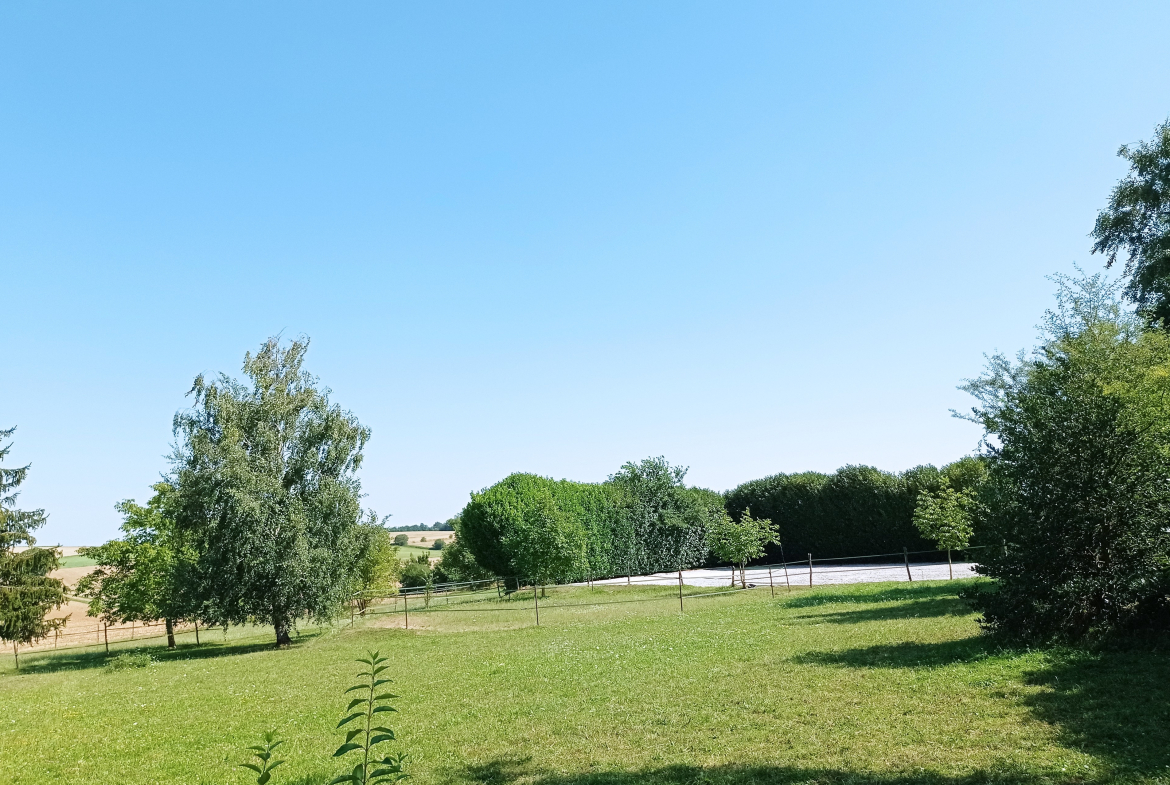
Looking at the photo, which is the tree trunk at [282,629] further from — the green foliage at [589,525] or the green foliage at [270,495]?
the green foliage at [589,525]

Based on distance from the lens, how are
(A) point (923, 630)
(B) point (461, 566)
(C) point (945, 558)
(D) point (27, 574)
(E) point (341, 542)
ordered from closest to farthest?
(A) point (923, 630) < (E) point (341, 542) < (D) point (27, 574) < (C) point (945, 558) < (B) point (461, 566)

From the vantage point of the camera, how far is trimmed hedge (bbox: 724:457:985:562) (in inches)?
1571

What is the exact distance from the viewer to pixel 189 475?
2244cm

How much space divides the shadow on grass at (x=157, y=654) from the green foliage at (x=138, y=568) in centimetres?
123

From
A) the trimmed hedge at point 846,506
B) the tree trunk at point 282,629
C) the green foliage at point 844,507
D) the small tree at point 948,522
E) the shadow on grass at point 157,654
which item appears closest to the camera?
the tree trunk at point 282,629

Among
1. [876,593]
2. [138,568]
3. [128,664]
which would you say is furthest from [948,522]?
[138,568]

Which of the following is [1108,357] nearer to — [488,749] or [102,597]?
[488,749]

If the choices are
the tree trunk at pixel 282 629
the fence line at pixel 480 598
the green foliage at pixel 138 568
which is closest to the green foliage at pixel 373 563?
the fence line at pixel 480 598

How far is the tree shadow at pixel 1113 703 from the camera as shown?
6.41 metres

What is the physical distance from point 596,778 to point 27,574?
27798 mm

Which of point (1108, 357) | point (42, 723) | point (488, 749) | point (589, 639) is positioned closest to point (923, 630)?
point (1108, 357)

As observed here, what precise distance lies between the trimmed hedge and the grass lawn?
2406cm

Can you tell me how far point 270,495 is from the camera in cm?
2262

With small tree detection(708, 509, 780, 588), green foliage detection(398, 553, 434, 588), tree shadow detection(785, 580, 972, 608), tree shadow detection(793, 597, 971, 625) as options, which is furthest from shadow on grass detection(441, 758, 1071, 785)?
green foliage detection(398, 553, 434, 588)
